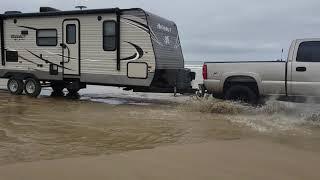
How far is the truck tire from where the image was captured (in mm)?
13289

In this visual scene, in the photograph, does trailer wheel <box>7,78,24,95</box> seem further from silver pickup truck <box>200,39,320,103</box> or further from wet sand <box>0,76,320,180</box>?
silver pickup truck <box>200,39,320,103</box>

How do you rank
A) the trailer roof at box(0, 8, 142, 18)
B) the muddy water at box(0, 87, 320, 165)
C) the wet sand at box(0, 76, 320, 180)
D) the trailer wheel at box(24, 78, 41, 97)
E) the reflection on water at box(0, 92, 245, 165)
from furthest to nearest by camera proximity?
the trailer wheel at box(24, 78, 41, 97), the trailer roof at box(0, 8, 142, 18), the muddy water at box(0, 87, 320, 165), the reflection on water at box(0, 92, 245, 165), the wet sand at box(0, 76, 320, 180)

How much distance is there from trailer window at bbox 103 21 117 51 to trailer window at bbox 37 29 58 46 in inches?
78.1

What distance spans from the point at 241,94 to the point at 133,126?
387 cm

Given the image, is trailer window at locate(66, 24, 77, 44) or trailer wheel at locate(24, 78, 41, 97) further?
trailer wheel at locate(24, 78, 41, 97)

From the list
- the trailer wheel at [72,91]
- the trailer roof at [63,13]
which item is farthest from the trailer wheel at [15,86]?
the trailer roof at [63,13]

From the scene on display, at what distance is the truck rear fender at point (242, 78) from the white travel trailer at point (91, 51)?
244 centimetres

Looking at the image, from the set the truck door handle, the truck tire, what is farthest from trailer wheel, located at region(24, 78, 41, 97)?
the truck door handle

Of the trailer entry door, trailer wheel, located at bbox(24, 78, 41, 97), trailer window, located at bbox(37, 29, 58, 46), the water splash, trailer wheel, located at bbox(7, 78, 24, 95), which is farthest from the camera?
trailer wheel, located at bbox(7, 78, 24, 95)

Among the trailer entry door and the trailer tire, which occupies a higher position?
the trailer entry door

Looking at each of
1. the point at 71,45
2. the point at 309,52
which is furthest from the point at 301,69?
the point at 71,45

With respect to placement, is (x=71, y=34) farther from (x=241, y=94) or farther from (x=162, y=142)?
(x=162, y=142)

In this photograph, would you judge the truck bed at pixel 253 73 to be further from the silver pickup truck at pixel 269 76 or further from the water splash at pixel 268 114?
the water splash at pixel 268 114

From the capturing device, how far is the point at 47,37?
57.7ft
